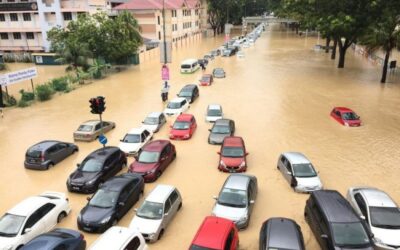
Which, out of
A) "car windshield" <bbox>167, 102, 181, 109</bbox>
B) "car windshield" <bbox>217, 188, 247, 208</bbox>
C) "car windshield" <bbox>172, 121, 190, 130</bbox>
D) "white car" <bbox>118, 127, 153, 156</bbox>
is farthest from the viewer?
"car windshield" <bbox>167, 102, 181, 109</bbox>

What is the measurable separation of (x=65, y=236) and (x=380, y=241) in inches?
429

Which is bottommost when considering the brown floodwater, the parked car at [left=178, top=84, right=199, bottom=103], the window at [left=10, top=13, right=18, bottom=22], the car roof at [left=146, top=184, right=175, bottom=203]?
the brown floodwater

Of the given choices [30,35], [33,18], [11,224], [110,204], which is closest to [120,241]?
[110,204]

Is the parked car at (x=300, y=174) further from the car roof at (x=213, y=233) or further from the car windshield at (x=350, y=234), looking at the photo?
the car roof at (x=213, y=233)

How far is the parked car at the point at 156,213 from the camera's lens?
1346 centimetres

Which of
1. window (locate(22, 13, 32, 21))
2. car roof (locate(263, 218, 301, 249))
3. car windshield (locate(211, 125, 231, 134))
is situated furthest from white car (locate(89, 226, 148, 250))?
window (locate(22, 13, 32, 21))

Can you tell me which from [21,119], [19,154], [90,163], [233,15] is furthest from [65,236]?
[233,15]

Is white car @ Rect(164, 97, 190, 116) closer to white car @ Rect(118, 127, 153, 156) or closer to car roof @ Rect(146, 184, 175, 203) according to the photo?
white car @ Rect(118, 127, 153, 156)

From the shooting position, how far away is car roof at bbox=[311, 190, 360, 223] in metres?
12.6

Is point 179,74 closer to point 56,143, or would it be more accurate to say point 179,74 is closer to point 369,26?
point 369,26

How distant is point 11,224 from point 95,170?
202 inches

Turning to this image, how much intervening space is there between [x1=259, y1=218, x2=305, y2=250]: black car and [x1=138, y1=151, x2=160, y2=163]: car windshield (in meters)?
8.22

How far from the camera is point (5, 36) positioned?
6625 cm

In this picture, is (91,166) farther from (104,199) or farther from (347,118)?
(347,118)
